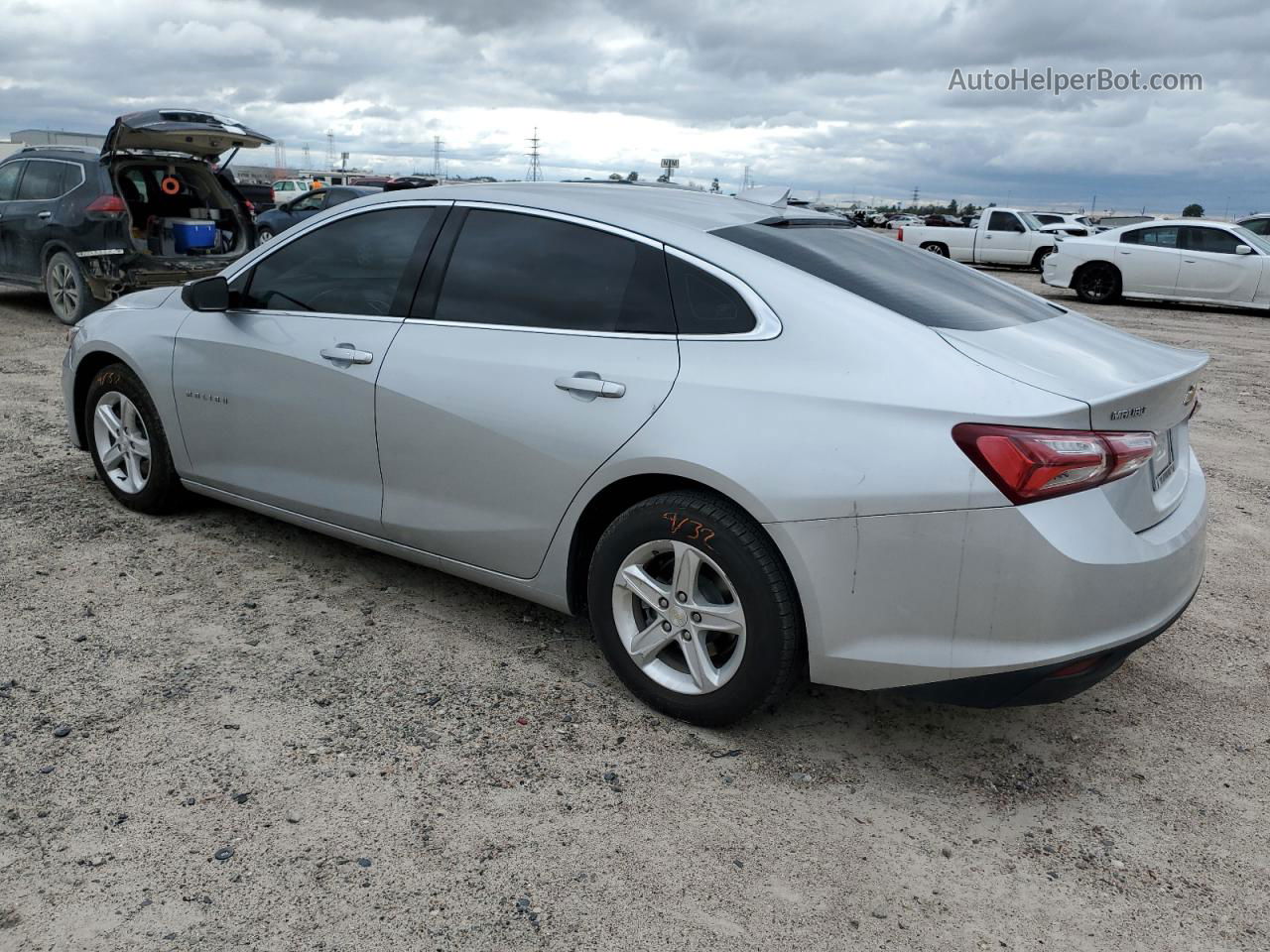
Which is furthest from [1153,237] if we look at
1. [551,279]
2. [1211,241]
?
[551,279]

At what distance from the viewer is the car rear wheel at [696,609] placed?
2.88m

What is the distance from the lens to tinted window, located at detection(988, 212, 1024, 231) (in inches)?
974

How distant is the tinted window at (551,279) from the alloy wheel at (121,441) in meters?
1.98

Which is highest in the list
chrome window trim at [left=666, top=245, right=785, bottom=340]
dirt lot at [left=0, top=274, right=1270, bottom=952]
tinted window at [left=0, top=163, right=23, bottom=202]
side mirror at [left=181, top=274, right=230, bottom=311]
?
tinted window at [left=0, top=163, right=23, bottom=202]

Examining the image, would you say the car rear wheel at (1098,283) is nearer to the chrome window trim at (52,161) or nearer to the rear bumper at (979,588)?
the chrome window trim at (52,161)

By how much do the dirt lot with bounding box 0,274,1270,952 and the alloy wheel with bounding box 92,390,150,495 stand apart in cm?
68

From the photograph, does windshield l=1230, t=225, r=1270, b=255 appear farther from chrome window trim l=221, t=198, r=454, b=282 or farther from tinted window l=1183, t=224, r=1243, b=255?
chrome window trim l=221, t=198, r=454, b=282

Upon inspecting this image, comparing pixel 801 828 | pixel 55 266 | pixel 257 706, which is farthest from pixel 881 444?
pixel 55 266

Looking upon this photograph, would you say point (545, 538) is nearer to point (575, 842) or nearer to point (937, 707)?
point (575, 842)

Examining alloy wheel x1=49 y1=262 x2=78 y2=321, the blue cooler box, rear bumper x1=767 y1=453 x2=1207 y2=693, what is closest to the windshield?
the blue cooler box

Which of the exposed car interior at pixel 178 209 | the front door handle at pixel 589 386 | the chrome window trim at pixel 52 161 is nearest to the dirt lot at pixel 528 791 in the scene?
the front door handle at pixel 589 386

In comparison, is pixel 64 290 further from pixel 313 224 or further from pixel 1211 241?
pixel 1211 241

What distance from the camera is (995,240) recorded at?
81.6 ft

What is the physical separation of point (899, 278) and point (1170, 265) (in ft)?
49.4
